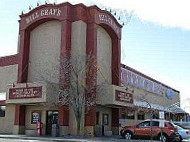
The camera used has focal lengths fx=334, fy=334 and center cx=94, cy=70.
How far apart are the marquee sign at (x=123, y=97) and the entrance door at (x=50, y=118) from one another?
606 centimetres

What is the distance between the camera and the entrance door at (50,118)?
31984 mm

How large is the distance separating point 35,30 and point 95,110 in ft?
35.5

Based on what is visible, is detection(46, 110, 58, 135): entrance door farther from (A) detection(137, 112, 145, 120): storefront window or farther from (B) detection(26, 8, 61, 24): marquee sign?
(A) detection(137, 112, 145, 120): storefront window

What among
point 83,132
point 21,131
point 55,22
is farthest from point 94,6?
point 21,131

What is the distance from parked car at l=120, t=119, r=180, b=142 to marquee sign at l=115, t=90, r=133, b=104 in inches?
174

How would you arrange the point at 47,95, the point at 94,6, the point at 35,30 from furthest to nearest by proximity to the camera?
the point at 35,30
the point at 94,6
the point at 47,95

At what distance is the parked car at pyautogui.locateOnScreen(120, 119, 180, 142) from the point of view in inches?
979

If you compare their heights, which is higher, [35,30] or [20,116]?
[35,30]

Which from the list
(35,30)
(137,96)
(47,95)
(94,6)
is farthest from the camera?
(137,96)

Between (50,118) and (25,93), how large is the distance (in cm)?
365

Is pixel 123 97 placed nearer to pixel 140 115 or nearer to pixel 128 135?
pixel 128 135

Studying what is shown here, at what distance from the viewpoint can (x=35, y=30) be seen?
35031 mm

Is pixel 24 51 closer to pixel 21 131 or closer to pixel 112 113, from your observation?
pixel 21 131

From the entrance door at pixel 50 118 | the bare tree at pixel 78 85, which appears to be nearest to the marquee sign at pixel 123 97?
the bare tree at pixel 78 85
